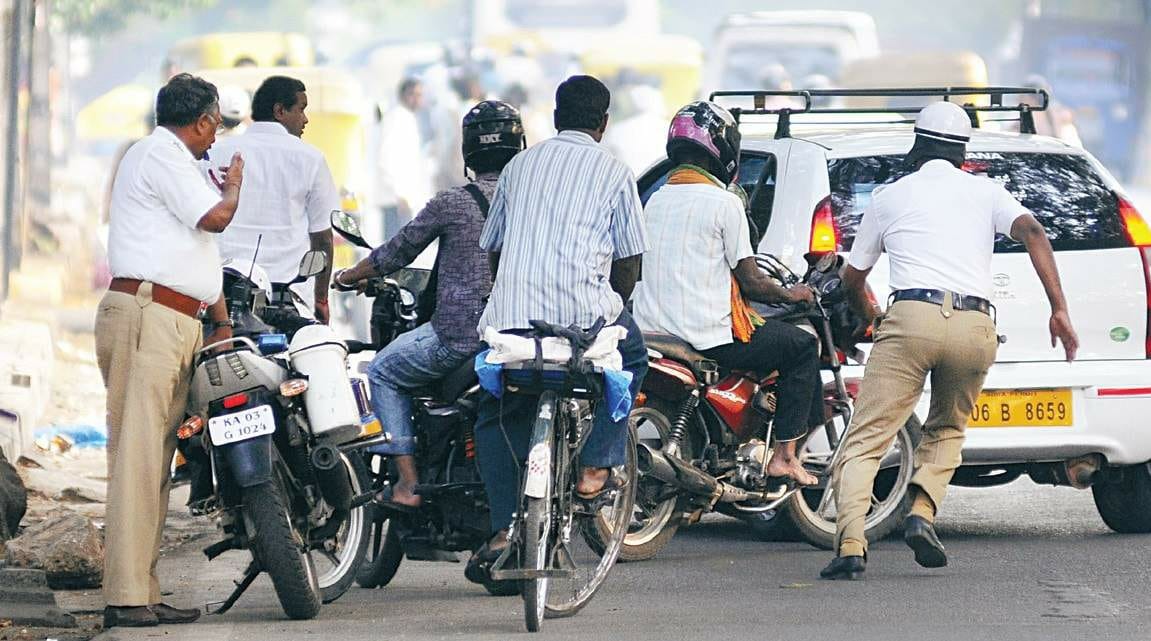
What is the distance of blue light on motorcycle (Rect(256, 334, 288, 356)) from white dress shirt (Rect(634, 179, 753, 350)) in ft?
5.52

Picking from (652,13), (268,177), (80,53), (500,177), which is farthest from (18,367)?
(80,53)

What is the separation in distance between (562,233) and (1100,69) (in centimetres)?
3260

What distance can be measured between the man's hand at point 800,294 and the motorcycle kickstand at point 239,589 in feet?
7.46

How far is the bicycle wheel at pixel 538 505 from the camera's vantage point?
7059mm

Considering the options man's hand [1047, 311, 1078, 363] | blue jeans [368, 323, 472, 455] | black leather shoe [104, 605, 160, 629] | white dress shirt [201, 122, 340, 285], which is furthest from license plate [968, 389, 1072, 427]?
black leather shoe [104, 605, 160, 629]

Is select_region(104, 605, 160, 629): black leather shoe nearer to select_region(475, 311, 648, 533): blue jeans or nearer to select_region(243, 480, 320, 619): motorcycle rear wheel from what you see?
select_region(243, 480, 320, 619): motorcycle rear wheel

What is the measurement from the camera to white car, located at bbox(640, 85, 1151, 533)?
30.3ft

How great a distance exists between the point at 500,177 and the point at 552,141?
0.68ft

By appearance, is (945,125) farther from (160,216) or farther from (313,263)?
(160,216)

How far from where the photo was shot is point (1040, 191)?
9523 millimetres

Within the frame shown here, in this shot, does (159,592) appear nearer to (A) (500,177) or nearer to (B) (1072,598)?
(A) (500,177)

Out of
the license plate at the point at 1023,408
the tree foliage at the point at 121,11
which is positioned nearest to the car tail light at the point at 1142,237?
the license plate at the point at 1023,408

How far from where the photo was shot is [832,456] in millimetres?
9117

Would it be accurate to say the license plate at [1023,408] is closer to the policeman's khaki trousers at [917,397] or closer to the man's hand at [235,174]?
the policeman's khaki trousers at [917,397]
